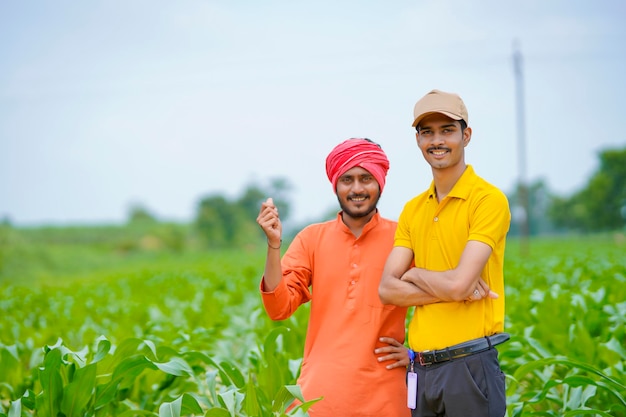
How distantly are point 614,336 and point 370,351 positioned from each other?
2123 millimetres

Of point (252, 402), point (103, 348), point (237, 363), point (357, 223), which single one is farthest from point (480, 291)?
point (237, 363)

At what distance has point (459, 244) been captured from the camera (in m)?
2.48

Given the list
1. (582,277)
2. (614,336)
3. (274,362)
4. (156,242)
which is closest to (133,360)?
(274,362)

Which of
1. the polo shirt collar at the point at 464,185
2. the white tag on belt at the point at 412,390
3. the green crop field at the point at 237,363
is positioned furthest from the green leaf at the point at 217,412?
the polo shirt collar at the point at 464,185

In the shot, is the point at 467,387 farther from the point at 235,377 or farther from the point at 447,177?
the point at 235,377

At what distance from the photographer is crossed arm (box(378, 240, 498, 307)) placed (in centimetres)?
234

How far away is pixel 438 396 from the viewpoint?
2459 mm

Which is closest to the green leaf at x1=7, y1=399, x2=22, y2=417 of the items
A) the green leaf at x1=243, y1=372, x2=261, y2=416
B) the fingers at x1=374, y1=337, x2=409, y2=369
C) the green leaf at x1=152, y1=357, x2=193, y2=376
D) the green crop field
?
the green crop field

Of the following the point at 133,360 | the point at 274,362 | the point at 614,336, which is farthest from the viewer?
the point at 614,336

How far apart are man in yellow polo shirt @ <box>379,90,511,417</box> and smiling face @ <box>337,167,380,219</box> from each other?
0.90 ft

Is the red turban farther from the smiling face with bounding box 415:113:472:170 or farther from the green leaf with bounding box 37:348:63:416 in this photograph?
the green leaf with bounding box 37:348:63:416

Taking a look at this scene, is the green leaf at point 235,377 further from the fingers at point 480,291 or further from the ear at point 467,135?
the ear at point 467,135

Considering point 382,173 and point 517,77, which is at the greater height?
point 517,77

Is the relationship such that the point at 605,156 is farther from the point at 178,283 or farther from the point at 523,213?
the point at 178,283
